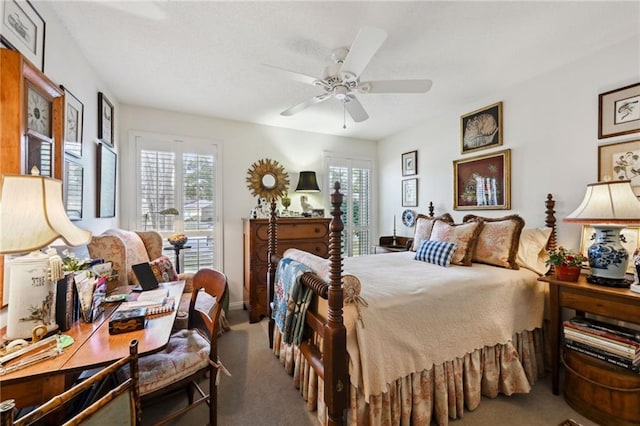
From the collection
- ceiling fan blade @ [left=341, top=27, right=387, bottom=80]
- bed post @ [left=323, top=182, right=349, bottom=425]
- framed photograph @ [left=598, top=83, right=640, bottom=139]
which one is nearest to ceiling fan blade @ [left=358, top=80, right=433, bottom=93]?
ceiling fan blade @ [left=341, top=27, right=387, bottom=80]

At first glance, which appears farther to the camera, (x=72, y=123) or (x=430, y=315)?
(x=72, y=123)

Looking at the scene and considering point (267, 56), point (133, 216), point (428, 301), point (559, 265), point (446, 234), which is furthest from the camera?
point (133, 216)

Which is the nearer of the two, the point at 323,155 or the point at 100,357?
the point at 100,357

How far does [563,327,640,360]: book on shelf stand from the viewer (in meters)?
1.61

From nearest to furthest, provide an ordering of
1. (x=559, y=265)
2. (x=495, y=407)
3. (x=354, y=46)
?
1. (x=354, y=46)
2. (x=495, y=407)
3. (x=559, y=265)

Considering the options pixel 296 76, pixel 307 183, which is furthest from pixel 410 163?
pixel 296 76

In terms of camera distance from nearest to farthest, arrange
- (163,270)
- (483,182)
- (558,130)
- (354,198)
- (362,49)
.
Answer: (362,49) < (558,130) < (163,270) < (483,182) < (354,198)

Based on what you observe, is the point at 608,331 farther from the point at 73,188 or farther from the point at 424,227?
the point at 73,188

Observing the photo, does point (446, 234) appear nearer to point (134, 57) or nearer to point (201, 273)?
point (201, 273)

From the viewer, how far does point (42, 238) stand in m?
1.08

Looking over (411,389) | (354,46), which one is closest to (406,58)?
(354,46)

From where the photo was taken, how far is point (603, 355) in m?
1.71

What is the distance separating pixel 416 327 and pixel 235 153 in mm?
3181

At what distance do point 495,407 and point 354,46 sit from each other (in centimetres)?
255
